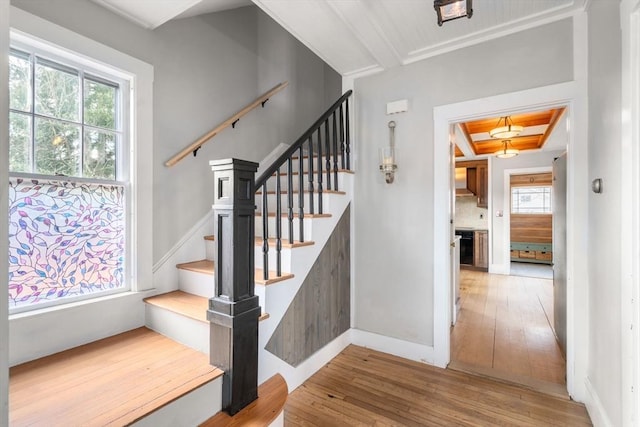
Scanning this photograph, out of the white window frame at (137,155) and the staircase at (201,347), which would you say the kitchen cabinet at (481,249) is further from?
the white window frame at (137,155)

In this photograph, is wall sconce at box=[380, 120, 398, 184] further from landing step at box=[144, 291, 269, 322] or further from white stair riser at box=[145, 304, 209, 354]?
white stair riser at box=[145, 304, 209, 354]

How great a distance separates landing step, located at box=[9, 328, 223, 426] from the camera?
1.22 meters

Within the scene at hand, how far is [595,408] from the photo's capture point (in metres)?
1.73

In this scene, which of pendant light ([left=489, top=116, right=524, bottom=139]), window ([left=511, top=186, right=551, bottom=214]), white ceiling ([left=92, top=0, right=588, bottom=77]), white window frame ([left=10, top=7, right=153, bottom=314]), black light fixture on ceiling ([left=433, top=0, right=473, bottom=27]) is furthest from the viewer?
window ([left=511, top=186, right=551, bottom=214])

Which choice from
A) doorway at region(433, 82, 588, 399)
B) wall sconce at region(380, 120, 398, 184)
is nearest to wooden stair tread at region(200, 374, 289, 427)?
doorway at region(433, 82, 588, 399)

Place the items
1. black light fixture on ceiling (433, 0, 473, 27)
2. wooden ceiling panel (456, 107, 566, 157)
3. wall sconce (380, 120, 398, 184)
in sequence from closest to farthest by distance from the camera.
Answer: black light fixture on ceiling (433, 0, 473, 27) < wall sconce (380, 120, 398, 184) < wooden ceiling panel (456, 107, 566, 157)

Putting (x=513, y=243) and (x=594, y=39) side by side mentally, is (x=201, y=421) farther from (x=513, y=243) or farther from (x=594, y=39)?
(x=513, y=243)

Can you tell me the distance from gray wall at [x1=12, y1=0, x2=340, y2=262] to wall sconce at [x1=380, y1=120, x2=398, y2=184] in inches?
56.3

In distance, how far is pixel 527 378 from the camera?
2.24 meters

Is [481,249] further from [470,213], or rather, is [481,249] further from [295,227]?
[295,227]

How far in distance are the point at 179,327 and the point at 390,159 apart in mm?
2085

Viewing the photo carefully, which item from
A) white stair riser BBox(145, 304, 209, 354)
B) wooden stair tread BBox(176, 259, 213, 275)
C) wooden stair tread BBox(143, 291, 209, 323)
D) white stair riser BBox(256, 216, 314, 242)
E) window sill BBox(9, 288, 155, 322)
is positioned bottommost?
white stair riser BBox(145, 304, 209, 354)

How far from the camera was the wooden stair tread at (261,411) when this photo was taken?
144cm

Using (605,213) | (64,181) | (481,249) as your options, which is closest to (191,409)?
(64,181)
